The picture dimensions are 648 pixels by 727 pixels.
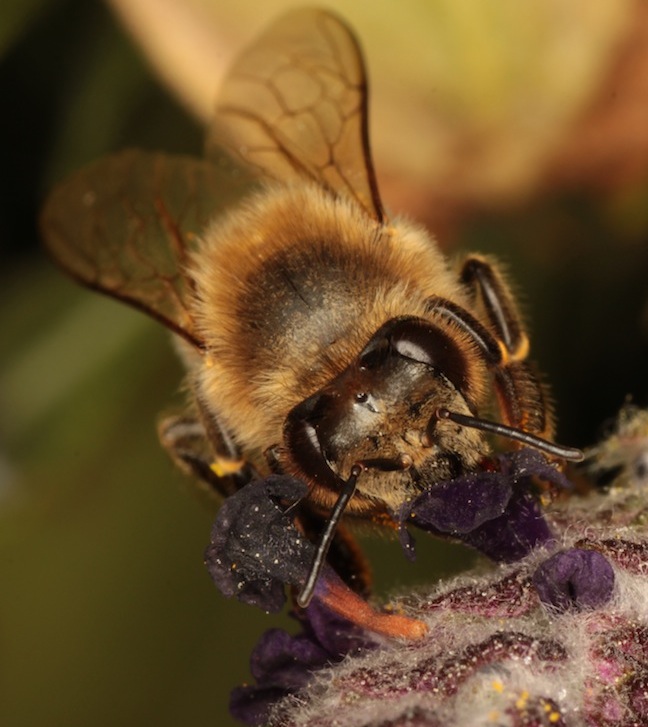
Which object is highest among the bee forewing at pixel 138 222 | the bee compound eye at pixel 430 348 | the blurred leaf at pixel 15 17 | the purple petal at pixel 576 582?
the blurred leaf at pixel 15 17

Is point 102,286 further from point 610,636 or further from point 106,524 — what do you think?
point 610,636

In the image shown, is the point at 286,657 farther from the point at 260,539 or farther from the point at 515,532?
the point at 515,532

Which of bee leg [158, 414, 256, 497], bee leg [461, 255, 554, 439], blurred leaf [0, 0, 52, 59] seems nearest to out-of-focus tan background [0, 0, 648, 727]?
blurred leaf [0, 0, 52, 59]

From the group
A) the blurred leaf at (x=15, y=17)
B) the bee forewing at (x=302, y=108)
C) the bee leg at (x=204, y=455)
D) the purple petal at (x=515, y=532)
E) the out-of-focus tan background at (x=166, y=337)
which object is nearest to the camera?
the purple petal at (x=515, y=532)

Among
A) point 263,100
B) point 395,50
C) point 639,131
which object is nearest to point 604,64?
point 639,131

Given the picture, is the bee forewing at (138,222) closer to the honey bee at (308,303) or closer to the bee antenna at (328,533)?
the honey bee at (308,303)

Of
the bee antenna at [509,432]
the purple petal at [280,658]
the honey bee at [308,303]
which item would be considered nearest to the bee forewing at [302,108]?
the honey bee at [308,303]

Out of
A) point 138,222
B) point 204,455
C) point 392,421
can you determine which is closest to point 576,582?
point 392,421

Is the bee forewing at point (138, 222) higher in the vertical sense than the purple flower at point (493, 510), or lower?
higher
